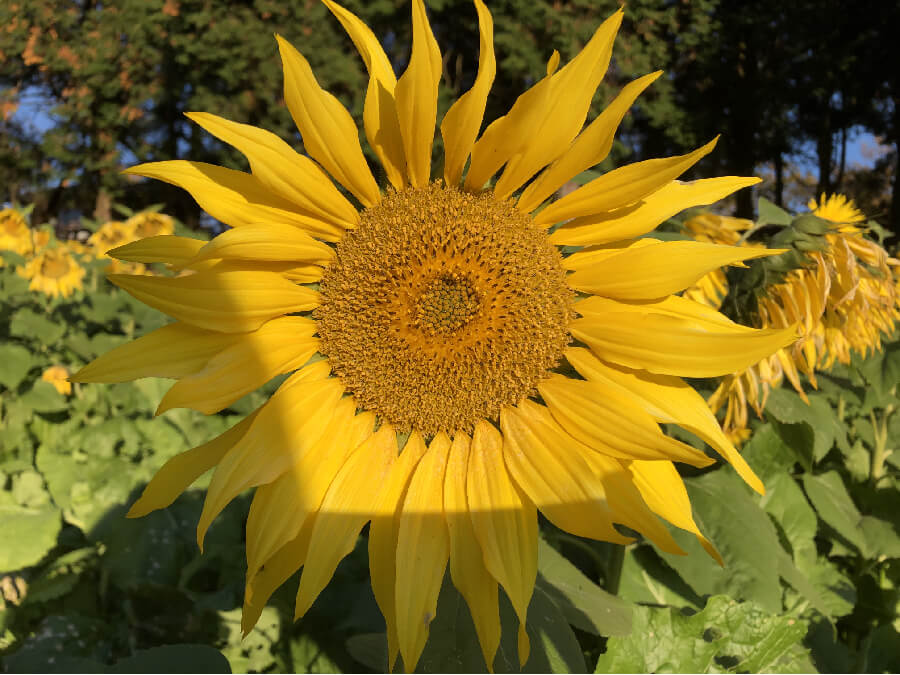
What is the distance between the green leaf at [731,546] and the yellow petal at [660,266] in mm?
942

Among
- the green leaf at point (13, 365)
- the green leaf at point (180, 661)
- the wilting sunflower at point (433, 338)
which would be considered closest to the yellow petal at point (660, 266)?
the wilting sunflower at point (433, 338)

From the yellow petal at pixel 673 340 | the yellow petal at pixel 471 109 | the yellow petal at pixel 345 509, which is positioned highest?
the yellow petal at pixel 471 109

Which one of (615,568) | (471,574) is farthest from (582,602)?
(471,574)

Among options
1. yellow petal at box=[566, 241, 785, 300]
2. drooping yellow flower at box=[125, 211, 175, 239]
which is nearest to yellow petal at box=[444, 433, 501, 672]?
yellow petal at box=[566, 241, 785, 300]

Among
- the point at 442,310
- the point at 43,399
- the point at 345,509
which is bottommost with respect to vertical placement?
the point at 43,399

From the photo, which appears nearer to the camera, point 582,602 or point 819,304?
point 582,602

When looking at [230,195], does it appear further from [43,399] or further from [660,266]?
[43,399]

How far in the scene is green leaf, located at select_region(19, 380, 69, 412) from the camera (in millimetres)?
3607

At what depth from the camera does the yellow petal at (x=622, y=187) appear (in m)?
1.03

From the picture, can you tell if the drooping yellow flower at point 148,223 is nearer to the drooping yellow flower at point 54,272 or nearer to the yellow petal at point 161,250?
the drooping yellow flower at point 54,272

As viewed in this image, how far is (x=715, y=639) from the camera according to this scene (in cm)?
168

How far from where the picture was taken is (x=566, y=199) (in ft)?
3.80

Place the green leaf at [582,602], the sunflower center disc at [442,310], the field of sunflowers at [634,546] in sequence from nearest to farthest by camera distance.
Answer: the sunflower center disc at [442,310] → the green leaf at [582,602] → the field of sunflowers at [634,546]

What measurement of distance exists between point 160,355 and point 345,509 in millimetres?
432
